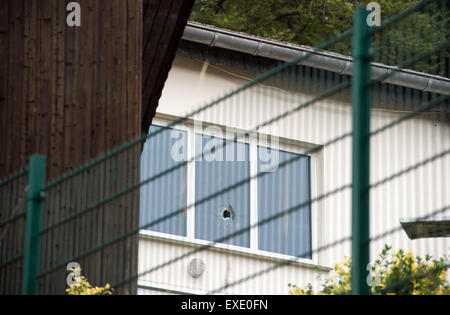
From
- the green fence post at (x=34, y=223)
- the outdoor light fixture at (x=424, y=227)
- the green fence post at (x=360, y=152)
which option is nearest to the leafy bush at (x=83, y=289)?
the green fence post at (x=34, y=223)

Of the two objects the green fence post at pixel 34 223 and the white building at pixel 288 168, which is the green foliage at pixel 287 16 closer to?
the white building at pixel 288 168

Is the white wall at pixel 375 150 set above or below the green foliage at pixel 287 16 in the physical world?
below

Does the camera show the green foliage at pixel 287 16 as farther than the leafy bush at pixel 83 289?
Yes

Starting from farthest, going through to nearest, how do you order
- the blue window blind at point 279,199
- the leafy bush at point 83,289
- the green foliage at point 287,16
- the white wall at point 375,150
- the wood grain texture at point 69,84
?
the green foliage at point 287,16 → the wood grain texture at point 69,84 → the leafy bush at point 83,289 → the blue window blind at point 279,199 → the white wall at point 375,150

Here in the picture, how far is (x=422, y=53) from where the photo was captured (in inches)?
198

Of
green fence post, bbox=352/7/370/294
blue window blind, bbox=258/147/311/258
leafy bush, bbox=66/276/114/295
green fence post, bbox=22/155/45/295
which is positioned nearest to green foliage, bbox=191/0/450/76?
leafy bush, bbox=66/276/114/295

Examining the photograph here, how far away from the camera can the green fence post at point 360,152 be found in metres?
4.86

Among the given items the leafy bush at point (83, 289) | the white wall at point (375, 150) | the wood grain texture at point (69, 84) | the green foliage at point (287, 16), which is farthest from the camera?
the green foliage at point (287, 16)

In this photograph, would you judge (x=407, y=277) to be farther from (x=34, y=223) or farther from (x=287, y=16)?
(x=287, y=16)

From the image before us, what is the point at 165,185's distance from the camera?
6.05 m

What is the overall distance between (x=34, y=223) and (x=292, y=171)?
4.55ft

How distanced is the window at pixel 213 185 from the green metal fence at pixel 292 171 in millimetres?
18

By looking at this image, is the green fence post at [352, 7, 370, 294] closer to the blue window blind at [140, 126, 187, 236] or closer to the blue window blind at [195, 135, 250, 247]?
the blue window blind at [195, 135, 250, 247]

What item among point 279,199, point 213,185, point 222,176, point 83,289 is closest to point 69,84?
point 83,289
